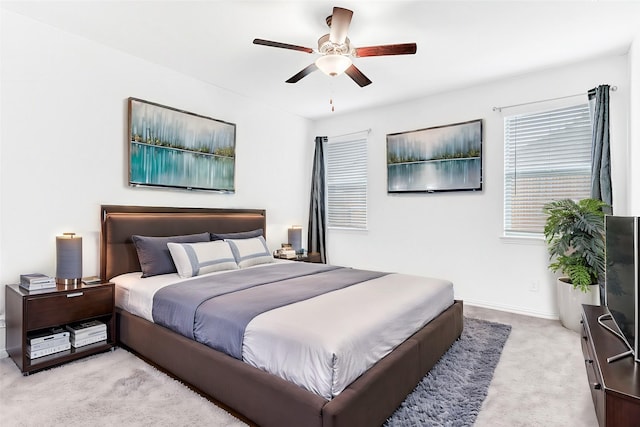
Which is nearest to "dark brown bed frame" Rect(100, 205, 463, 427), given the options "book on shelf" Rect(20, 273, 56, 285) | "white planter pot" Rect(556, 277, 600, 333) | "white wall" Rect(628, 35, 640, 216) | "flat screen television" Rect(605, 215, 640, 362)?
"book on shelf" Rect(20, 273, 56, 285)

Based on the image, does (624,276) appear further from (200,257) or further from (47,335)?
Result: (47,335)

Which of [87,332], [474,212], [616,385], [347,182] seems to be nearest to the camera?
[616,385]

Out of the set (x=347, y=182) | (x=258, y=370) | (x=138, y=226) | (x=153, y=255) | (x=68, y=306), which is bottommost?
(x=258, y=370)

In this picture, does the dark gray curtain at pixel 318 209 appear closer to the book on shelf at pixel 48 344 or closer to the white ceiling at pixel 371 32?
the white ceiling at pixel 371 32

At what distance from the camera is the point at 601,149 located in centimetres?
339

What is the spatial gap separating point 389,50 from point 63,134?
9.54 ft

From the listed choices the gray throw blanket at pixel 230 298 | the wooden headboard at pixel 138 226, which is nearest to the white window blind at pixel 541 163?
the gray throw blanket at pixel 230 298

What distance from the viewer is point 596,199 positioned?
133 inches

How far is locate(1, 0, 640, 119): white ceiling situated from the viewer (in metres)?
2.64

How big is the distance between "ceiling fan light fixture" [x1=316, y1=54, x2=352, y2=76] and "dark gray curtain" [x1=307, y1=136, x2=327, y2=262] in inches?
114

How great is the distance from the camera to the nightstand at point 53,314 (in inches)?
97.2

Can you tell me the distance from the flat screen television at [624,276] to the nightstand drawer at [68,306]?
3.52 m

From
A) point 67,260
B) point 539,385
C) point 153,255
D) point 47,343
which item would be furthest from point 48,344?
point 539,385

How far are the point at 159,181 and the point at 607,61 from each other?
483 centimetres
